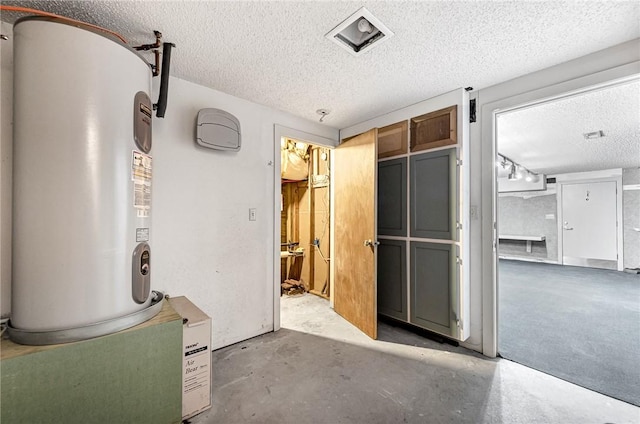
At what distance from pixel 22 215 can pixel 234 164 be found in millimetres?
1508

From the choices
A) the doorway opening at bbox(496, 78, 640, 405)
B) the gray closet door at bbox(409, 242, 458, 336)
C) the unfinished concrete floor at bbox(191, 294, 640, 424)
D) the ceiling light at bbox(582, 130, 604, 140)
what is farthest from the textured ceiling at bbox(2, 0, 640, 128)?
the ceiling light at bbox(582, 130, 604, 140)

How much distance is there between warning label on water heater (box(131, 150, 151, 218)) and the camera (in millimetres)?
1343

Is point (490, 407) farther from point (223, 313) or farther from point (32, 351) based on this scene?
point (32, 351)

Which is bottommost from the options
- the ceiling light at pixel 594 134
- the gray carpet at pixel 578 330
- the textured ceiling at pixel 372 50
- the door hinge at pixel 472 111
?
the gray carpet at pixel 578 330

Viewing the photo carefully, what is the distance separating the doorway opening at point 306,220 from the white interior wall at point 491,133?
1943 mm

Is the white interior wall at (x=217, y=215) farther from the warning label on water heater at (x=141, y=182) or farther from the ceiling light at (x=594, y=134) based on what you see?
the ceiling light at (x=594, y=134)

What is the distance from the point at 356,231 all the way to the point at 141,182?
6.73 feet

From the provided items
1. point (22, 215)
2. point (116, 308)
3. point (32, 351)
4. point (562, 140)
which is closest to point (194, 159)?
point (22, 215)

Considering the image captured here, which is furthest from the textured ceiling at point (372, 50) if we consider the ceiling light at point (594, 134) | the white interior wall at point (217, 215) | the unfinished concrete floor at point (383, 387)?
the ceiling light at point (594, 134)

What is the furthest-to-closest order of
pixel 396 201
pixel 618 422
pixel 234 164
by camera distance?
pixel 396 201 < pixel 234 164 < pixel 618 422

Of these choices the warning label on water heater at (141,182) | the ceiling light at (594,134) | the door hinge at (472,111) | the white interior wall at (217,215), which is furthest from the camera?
the ceiling light at (594,134)

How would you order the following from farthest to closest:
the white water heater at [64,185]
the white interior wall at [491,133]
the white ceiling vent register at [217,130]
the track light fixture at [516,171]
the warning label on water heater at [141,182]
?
the track light fixture at [516,171] < the white ceiling vent register at [217,130] < the white interior wall at [491,133] < the warning label on water heater at [141,182] < the white water heater at [64,185]

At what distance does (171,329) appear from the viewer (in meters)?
1.39

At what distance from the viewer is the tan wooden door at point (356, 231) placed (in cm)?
267
